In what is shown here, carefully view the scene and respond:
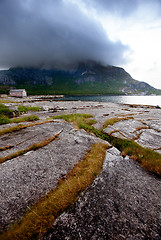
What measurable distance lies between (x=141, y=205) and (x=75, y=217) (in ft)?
6.48

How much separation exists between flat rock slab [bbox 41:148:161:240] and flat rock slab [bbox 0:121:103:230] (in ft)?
3.71

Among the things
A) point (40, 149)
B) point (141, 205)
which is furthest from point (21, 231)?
point (40, 149)

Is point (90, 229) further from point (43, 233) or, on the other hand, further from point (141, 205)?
point (141, 205)

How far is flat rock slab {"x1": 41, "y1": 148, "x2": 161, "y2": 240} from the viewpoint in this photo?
230cm

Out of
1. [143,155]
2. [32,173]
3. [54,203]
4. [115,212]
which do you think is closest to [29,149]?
[32,173]

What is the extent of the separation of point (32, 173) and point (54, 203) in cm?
163

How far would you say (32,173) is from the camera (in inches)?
155

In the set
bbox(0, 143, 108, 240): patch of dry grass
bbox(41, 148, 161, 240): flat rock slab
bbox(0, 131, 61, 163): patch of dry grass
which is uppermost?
bbox(0, 131, 61, 163): patch of dry grass

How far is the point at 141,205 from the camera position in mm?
2975

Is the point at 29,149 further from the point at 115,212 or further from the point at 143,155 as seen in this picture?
the point at 143,155

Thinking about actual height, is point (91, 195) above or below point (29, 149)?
below

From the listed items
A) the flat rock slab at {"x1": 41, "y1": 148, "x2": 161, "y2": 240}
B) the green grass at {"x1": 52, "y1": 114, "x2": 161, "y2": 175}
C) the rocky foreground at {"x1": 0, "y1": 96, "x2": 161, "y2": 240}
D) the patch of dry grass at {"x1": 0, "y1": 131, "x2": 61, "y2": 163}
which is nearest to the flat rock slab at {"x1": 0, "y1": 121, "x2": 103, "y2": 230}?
the rocky foreground at {"x1": 0, "y1": 96, "x2": 161, "y2": 240}

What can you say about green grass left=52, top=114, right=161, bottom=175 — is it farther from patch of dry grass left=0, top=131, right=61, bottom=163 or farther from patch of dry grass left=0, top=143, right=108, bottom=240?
patch of dry grass left=0, top=131, right=61, bottom=163

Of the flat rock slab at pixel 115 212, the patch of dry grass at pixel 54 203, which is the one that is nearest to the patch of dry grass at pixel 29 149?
the patch of dry grass at pixel 54 203
